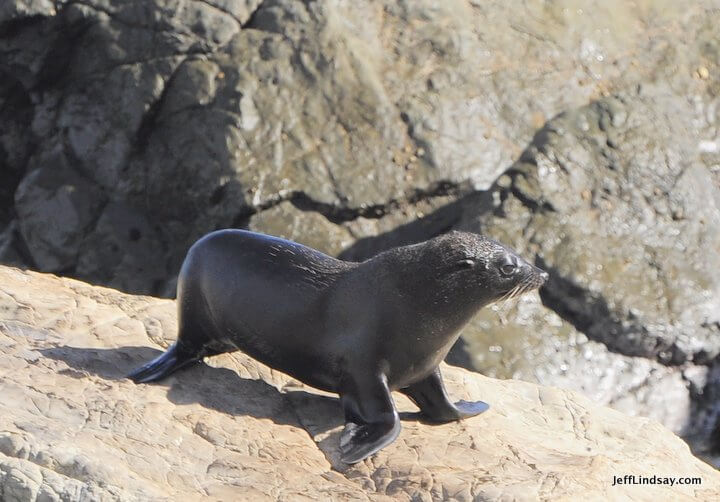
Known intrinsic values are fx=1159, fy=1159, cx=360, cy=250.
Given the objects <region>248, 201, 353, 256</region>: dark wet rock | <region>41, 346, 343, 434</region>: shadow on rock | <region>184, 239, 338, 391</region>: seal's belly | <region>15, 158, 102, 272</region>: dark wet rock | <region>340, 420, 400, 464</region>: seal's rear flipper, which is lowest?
<region>15, 158, 102, 272</region>: dark wet rock

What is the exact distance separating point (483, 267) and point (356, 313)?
0.66m

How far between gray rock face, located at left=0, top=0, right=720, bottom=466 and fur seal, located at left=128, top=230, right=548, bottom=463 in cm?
351

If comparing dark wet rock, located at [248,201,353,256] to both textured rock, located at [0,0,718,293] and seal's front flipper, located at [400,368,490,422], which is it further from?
seal's front flipper, located at [400,368,490,422]

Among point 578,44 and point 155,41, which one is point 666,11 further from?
point 155,41

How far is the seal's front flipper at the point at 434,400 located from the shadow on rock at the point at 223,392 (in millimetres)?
417

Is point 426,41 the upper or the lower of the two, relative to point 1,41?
upper

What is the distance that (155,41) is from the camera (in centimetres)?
1102

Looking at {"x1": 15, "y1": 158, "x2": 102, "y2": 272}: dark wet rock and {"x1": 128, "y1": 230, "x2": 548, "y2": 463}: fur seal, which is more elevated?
{"x1": 128, "y1": 230, "x2": 548, "y2": 463}: fur seal

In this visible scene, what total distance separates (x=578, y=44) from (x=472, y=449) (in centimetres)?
717

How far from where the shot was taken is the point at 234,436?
5262 millimetres

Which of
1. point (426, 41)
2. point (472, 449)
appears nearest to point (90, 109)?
point (426, 41)

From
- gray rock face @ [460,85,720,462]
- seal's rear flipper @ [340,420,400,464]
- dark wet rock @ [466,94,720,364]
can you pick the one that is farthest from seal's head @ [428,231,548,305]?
dark wet rock @ [466,94,720,364]

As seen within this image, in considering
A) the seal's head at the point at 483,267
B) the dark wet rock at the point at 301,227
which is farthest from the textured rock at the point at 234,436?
the dark wet rock at the point at 301,227

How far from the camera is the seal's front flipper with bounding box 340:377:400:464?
529 cm
